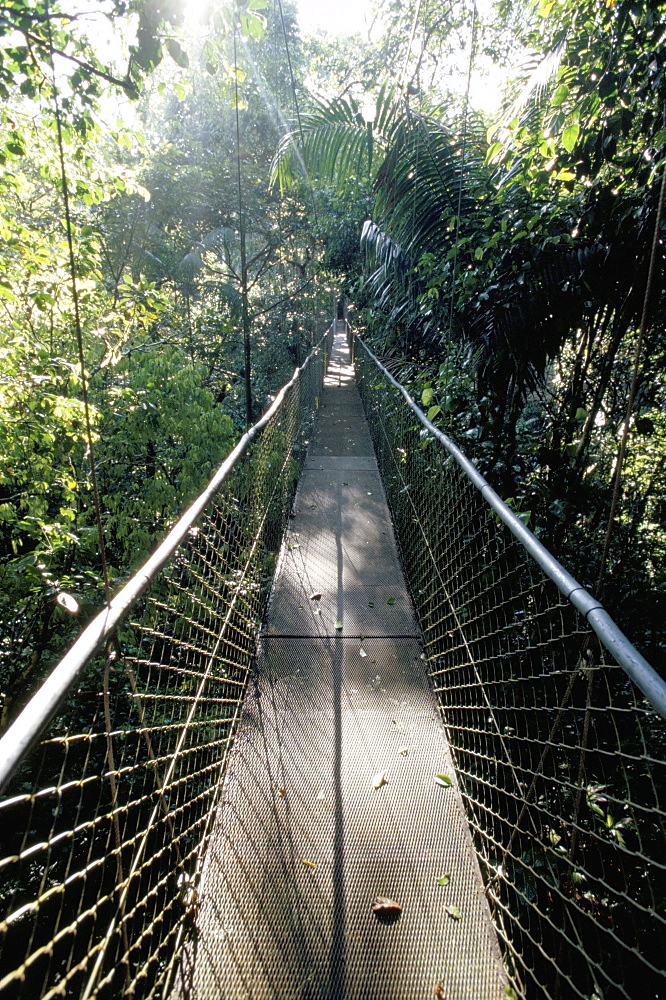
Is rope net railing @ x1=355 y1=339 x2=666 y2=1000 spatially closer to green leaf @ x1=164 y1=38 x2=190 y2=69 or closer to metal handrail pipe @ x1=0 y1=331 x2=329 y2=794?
metal handrail pipe @ x1=0 y1=331 x2=329 y2=794

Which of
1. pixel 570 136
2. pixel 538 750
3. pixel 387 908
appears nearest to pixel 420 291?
pixel 570 136

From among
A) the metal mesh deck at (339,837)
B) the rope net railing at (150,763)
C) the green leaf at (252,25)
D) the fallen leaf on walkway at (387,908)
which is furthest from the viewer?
the green leaf at (252,25)

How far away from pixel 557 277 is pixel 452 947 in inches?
118

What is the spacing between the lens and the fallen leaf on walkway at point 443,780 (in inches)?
86.6

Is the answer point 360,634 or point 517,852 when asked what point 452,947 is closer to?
point 517,852

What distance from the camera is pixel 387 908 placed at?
173 cm

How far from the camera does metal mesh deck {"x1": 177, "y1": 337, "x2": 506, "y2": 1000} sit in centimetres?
156

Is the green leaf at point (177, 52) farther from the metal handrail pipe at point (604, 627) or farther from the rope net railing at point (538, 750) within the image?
the metal handrail pipe at point (604, 627)

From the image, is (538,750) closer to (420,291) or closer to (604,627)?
(604,627)

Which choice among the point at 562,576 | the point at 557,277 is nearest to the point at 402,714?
the point at 562,576

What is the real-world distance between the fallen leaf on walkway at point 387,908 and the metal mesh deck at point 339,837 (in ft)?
0.06

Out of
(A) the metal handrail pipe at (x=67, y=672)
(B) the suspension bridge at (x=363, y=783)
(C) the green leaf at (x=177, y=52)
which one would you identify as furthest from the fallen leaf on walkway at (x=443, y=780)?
(C) the green leaf at (x=177, y=52)

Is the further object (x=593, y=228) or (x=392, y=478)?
(x=392, y=478)

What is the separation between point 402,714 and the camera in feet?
8.44
